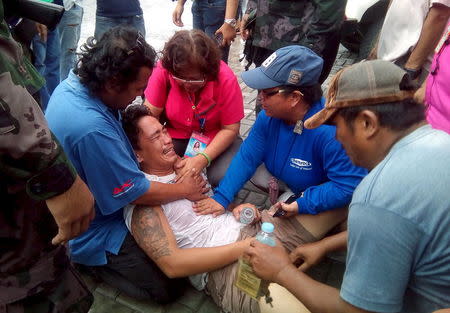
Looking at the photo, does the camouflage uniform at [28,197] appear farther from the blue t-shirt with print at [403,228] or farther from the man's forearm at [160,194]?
the blue t-shirt with print at [403,228]

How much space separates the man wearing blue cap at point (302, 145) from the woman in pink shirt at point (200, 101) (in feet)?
1.46

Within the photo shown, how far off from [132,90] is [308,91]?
117 centimetres

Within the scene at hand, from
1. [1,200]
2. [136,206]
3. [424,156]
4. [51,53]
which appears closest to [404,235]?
[424,156]

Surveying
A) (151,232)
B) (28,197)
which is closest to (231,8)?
(151,232)

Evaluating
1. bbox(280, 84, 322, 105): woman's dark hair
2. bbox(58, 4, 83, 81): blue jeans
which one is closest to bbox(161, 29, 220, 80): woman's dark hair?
bbox(280, 84, 322, 105): woman's dark hair

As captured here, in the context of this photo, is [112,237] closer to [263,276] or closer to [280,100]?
[263,276]

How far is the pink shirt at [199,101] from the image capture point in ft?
10.9

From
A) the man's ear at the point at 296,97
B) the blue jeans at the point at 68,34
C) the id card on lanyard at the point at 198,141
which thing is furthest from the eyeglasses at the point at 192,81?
the blue jeans at the point at 68,34

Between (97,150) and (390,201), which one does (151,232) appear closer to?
(97,150)

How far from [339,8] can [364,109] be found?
2.23m

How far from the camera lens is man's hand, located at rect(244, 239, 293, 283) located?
179cm

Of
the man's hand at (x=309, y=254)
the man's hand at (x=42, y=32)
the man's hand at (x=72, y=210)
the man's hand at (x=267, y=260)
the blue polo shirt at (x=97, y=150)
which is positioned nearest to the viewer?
the man's hand at (x=72, y=210)

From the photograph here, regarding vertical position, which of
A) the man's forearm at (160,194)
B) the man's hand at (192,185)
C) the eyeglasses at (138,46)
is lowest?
the man's hand at (192,185)

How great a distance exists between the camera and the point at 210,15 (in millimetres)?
4914
